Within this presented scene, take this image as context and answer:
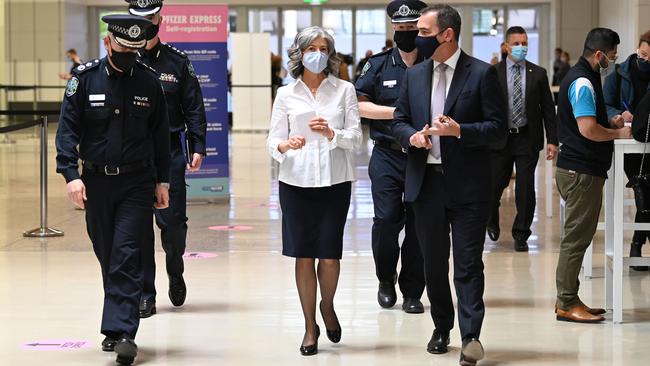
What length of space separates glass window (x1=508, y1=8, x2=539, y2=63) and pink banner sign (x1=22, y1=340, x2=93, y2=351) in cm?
3107

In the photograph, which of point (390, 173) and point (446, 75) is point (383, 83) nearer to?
point (390, 173)

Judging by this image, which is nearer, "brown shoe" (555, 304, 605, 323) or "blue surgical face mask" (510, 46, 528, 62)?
"brown shoe" (555, 304, 605, 323)

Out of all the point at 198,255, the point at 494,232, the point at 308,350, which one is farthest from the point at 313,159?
the point at 494,232

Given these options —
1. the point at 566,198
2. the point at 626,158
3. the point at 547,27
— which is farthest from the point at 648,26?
the point at 566,198

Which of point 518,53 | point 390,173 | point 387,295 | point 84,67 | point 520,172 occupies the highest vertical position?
point 518,53

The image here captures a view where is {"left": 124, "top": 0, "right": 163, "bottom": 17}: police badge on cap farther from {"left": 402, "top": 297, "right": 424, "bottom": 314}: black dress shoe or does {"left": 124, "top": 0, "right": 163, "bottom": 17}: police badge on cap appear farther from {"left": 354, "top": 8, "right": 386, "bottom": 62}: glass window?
{"left": 354, "top": 8, "right": 386, "bottom": 62}: glass window

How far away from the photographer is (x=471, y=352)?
595 centimetres

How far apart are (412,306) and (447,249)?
1.37 meters

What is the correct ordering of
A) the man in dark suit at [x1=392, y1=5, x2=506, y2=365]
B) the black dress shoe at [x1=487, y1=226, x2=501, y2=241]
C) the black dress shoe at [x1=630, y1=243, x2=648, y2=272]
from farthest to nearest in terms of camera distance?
the black dress shoe at [x1=487, y1=226, x2=501, y2=241] → the black dress shoe at [x1=630, y1=243, x2=648, y2=272] → the man in dark suit at [x1=392, y1=5, x2=506, y2=365]

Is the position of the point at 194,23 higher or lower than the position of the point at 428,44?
higher

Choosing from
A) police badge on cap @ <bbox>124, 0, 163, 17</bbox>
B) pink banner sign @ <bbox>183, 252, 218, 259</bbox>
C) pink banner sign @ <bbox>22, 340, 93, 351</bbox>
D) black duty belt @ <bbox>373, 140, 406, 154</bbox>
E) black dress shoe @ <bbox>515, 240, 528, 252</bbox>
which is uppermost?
police badge on cap @ <bbox>124, 0, 163, 17</bbox>

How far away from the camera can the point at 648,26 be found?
24.4m

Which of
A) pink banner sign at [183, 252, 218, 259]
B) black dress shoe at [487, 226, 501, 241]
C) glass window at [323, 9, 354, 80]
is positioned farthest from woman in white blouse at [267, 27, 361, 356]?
glass window at [323, 9, 354, 80]

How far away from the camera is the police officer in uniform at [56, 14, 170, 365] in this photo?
611cm
